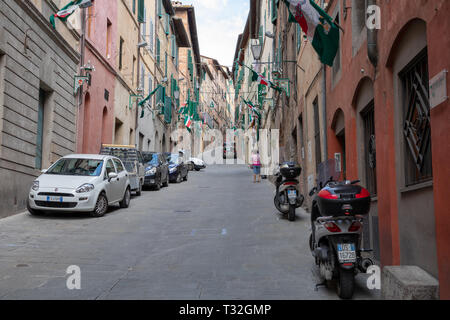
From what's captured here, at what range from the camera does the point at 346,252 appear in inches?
198

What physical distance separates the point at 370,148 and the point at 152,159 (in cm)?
1440

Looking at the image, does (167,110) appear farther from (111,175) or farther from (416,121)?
(416,121)

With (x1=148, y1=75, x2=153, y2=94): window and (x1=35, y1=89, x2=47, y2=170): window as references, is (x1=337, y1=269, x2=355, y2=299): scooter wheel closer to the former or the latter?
(x1=35, y1=89, x2=47, y2=170): window

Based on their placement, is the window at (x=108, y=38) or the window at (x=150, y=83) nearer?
the window at (x=108, y=38)

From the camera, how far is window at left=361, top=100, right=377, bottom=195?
7.69 m

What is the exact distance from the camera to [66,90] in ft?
51.5

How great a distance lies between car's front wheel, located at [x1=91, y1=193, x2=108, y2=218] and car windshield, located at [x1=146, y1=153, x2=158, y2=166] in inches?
328

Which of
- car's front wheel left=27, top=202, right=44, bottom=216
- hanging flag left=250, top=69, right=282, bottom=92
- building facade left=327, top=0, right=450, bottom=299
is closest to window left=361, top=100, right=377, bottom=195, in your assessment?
building facade left=327, top=0, right=450, bottom=299

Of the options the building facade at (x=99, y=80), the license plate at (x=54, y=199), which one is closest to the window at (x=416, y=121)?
the license plate at (x=54, y=199)

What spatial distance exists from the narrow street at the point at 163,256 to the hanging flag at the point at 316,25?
3603 millimetres

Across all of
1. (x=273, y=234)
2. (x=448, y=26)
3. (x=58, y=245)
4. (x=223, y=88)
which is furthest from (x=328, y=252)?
(x=223, y=88)

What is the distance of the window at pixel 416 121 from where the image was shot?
523 cm

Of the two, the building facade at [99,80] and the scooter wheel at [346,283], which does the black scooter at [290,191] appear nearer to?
the scooter wheel at [346,283]
